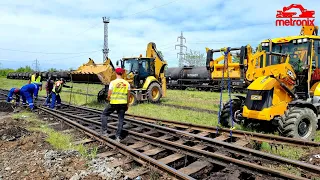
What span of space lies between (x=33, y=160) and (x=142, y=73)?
1050cm

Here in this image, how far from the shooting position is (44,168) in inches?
195

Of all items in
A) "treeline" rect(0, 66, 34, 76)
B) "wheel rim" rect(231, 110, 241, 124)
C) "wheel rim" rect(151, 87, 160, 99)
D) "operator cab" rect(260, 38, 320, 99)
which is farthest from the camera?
"treeline" rect(0, 66, 34, 76)

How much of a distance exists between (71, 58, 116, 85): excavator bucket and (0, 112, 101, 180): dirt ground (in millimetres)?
6623

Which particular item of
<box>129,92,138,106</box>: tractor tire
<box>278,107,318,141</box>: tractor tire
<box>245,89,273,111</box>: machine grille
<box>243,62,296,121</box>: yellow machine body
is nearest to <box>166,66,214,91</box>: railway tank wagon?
<box>129,92,138,106</box>: tractor tire

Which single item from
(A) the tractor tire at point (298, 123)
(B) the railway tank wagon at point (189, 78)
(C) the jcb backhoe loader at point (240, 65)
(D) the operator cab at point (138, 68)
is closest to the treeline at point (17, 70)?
(B) the railway tank wagon at point (189, 78)

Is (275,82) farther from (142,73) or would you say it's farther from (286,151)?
(142,73)

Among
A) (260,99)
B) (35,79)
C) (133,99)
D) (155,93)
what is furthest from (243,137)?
(35,79)

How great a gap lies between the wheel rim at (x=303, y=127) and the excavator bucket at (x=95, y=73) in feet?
30.4

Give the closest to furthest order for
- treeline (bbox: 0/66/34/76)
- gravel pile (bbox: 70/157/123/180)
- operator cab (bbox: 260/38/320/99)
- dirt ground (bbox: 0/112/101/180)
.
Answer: gravel pile (bbox: 70/157/123/180), dirt ground (bbox: 0/112/101/180), operator cab (bbox: 260/38/320/99), treeline (bbox: 0/66/34/76)

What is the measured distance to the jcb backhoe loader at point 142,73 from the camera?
14602 mm

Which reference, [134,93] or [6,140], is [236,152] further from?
[134,93]

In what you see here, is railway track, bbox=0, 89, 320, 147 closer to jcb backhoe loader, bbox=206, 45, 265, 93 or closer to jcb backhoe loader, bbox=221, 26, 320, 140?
jcb backhoe loader, bbox=221, 26, 320, 140

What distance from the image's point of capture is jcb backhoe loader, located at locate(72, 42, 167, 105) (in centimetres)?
1460

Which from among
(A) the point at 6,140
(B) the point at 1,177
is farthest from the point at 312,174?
(A) the point at 6,140
